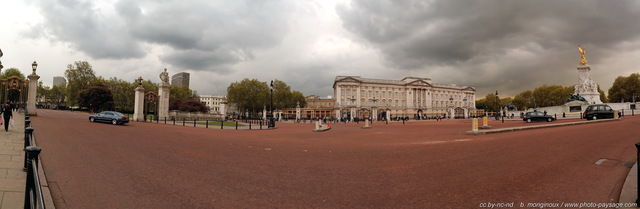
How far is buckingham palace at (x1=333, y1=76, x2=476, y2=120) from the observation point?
94.4 meters

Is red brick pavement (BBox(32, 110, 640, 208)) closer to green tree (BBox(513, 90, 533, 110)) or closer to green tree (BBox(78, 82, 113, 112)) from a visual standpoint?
green tree (BBox(78, 82, 113, 112))

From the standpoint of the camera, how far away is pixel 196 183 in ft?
17.1

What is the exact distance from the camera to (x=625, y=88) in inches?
2594

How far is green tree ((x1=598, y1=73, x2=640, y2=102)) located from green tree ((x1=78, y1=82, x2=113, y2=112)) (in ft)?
377

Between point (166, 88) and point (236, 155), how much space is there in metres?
30.4

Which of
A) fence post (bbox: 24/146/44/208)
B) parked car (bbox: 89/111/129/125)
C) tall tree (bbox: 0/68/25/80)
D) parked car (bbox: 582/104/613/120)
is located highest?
tall tree (bbox: 0/68/25/80)

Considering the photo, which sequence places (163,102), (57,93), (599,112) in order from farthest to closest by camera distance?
(57,93) < (163,102) < (599,112)

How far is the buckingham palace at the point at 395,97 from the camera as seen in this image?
94.4m

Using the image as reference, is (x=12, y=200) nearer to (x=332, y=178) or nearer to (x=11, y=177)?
(x=11, y=177)

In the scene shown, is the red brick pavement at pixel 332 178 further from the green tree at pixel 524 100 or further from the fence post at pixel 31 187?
the green tree at pixel 524 100

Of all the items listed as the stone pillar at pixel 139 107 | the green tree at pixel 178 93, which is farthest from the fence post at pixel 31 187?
the green tree at pixel 178 93

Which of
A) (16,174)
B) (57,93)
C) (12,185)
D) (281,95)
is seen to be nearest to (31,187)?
(12,185)

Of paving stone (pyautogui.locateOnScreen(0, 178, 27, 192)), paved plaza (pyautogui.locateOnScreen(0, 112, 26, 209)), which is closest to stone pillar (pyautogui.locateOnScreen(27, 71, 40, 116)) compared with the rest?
paved plaza (pyautogui.locateOnScreen(0, 112, 26, 209))

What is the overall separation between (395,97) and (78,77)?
9345cm
